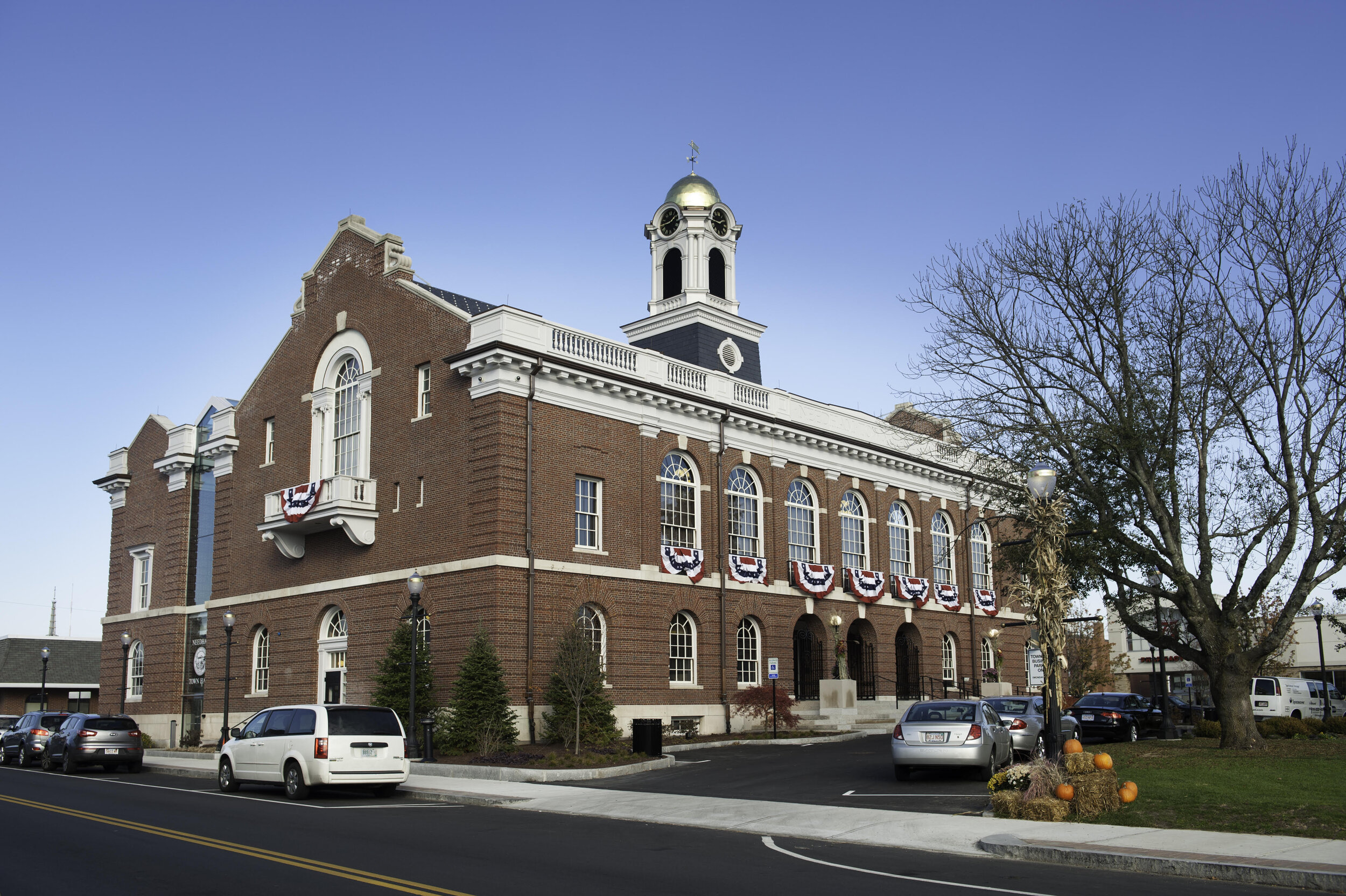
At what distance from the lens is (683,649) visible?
118ft

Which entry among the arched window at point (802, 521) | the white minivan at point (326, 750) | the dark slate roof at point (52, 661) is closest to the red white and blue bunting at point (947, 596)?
the arched window at point (802, 521)

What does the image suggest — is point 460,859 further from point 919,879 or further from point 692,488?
point 692,488

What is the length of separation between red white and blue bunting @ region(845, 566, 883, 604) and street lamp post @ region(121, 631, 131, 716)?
26.8m

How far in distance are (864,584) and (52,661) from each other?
171ft

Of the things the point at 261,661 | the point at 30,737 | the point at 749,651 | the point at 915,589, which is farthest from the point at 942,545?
the point at 30,737

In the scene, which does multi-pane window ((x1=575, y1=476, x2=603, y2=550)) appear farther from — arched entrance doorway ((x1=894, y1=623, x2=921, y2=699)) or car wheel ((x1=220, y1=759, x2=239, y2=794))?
arched entrance doorway ((x1=894, y1=623, x2=921, y2=699))

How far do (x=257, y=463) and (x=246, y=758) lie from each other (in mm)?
20331

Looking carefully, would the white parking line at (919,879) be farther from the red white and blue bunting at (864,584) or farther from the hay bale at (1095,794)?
the red white and blue bunting at (864,584)

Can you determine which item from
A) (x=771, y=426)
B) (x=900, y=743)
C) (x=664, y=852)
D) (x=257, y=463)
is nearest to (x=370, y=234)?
(x=257, y=463)

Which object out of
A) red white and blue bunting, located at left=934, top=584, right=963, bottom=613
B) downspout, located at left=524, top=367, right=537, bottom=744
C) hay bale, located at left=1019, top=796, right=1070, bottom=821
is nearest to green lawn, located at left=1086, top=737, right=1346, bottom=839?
hay bale, located at left=1019, top=796, right=1070, bottom=821

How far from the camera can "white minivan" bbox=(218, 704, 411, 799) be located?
20.3m

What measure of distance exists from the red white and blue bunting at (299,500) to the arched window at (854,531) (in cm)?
1908

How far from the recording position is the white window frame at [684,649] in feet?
116

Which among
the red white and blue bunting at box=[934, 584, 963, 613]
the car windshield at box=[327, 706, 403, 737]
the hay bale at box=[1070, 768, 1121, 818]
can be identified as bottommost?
the hay bale at box=[1070, 768, 1121, 818]
